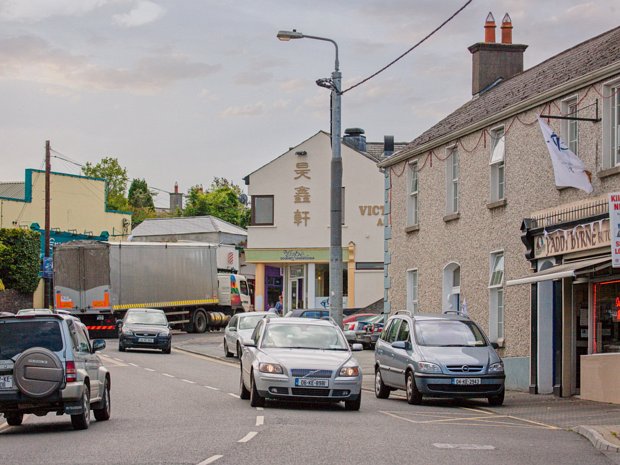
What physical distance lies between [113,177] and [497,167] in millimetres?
86605

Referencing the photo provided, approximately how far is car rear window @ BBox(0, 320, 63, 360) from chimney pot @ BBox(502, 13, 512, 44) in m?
21.3

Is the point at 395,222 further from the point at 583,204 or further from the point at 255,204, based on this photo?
the point at 255,204

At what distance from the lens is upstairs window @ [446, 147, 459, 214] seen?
30.4 m

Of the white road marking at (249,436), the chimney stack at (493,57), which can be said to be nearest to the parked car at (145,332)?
the chimney stack at (493,57)

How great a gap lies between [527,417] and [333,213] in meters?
10.9

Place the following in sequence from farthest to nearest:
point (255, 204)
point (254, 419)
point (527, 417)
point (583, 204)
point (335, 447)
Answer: point (255, 204), point (583, 204), point (527, 417), point (254, 419), point (335, 447)

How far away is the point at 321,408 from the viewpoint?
1964 centimetres

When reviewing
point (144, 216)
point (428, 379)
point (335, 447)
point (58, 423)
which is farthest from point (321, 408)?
point (144, 216)

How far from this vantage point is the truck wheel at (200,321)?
5678 centimetres

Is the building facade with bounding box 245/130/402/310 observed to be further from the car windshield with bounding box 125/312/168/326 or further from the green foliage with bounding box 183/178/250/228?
the green foliage with bounding box 183/178/250/228

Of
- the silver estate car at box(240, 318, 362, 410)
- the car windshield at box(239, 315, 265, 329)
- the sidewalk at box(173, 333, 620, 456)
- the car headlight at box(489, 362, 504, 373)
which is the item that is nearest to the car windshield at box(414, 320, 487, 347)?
the car headlight at box(489, 362, 504, 373)

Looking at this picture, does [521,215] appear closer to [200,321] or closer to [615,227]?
[615,227]

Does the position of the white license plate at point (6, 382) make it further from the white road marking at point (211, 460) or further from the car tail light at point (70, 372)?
the white road marking at point (211, 460)

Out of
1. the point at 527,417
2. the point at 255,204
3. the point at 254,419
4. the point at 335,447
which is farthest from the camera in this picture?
the point at 255,204
